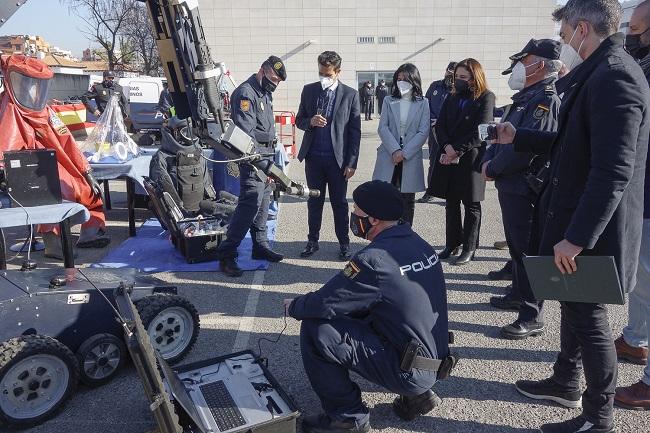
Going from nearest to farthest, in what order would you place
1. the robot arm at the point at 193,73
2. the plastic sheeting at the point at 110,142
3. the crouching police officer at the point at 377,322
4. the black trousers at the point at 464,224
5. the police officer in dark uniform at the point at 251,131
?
the crouching police officer at the point at 377,322
the robot arm at the point at 193,73
the police officer in dark uniform at the point at 251,131
the black trousers at the point at 464,224
the plastic sheeting at the point at 110,142

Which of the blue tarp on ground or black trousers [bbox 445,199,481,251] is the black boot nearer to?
black trousers [bbox 445,199,481,251]

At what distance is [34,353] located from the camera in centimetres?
266

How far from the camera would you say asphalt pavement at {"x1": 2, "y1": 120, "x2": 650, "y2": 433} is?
9.43 ft

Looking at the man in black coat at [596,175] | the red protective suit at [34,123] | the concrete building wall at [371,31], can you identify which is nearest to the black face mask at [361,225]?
the man in black coat at [596,175]

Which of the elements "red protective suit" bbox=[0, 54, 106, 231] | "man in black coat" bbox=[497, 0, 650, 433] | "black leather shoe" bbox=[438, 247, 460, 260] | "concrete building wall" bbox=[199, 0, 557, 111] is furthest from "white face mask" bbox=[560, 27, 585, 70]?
"concrete building wall" bbox=[199, 0, 557, 111]

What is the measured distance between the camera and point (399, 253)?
2500 mm

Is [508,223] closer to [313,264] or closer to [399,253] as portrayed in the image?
[399,253]

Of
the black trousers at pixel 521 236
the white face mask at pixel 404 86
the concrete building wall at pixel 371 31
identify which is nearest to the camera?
the black trousers at pixel 521 236

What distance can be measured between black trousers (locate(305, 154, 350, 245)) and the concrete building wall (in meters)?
23.3

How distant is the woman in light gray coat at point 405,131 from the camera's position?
5375 millimetres

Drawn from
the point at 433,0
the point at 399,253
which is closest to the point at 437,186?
the point at 399,253

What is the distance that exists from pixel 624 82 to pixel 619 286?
91 centimetres

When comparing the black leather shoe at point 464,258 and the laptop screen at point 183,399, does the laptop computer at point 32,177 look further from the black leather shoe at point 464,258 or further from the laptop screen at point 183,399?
the black leather shoe at point 464,258

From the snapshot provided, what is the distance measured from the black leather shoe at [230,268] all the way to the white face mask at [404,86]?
98.3 inches
